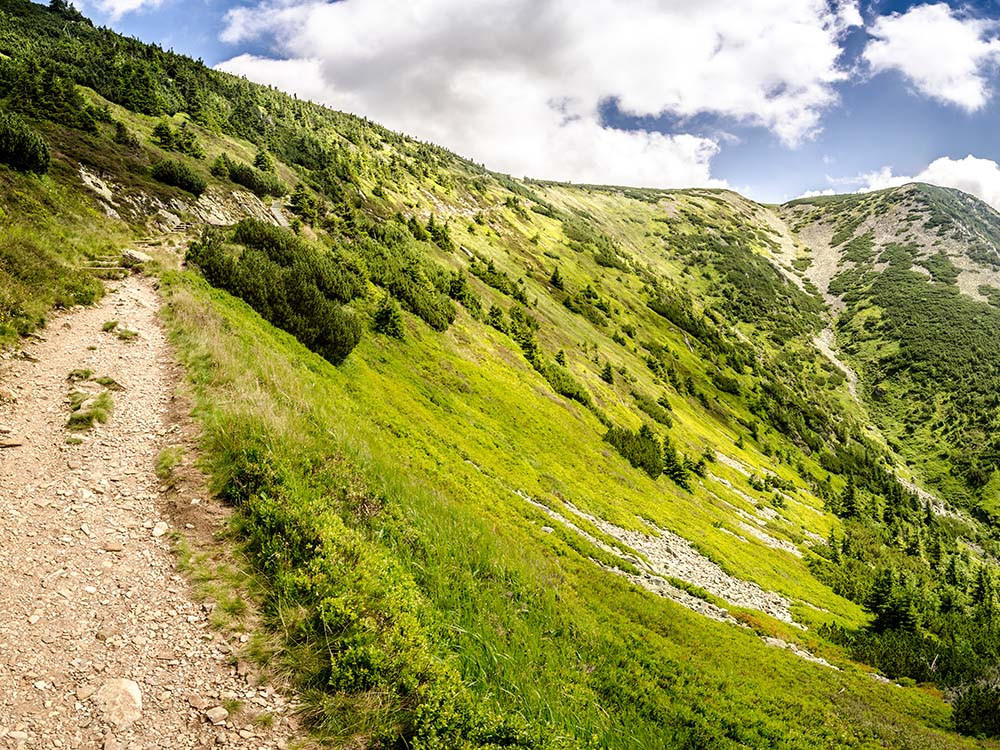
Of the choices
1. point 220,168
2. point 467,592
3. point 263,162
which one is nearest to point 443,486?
point 467,592

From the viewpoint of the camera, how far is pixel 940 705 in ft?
64.8

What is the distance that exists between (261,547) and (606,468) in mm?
29239

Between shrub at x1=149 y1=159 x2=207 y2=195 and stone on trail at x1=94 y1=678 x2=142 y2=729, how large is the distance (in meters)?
38.1

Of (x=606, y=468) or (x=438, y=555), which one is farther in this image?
(x=606, y=468)

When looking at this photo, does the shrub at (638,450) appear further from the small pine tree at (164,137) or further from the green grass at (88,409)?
the small pine tree at (164,137)

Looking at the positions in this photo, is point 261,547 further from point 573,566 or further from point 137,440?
point 573,566

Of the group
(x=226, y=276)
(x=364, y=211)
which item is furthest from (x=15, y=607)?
(x=364, y=211)

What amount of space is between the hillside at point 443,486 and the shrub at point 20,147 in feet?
0.43

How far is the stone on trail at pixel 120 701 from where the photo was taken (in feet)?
18.4

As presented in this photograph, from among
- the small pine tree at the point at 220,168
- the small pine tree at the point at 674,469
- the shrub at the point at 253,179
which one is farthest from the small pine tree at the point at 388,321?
the small pine tree at the point at 674,469

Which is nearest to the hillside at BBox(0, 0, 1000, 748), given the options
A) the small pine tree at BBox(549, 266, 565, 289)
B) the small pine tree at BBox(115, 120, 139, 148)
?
the small pine tree at BBox(115, 120, 139, 148)

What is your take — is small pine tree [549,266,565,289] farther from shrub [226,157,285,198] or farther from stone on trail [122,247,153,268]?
stone on trail [122,247,153,268]

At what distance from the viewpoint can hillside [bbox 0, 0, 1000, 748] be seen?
8617 mm

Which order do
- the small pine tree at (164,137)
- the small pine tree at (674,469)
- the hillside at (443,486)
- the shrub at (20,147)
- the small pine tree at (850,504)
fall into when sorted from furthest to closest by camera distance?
the small pine tree at (850,504) → the small pine tree at (674,469) → the small pine tree at (164,137) → the shrub at (20,147) → the hillside at (443,486)
